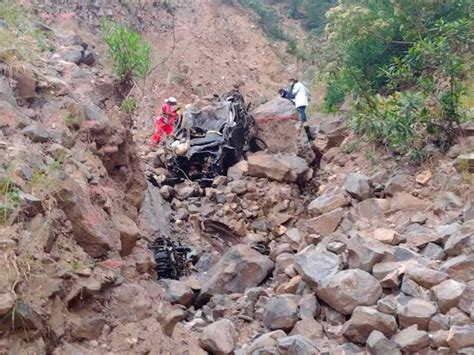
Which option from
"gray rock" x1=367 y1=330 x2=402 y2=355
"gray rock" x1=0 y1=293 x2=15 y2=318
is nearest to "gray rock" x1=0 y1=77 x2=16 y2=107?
"gray rock" x1=0 y1=293 x2=15 y2=318

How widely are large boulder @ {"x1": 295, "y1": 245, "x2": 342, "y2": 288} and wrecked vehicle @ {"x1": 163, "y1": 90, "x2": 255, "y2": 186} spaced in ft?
11.0

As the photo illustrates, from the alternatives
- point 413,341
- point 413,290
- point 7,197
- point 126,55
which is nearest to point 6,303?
→ point 7,197

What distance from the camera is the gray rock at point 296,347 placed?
401 centimetres

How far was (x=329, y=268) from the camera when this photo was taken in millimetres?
5105

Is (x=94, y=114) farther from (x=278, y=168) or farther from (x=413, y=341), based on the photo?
(x=278, y=168)

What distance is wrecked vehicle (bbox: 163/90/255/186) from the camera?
341 inches

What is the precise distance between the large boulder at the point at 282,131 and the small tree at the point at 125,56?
3681mm

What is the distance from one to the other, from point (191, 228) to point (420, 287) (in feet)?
11.0

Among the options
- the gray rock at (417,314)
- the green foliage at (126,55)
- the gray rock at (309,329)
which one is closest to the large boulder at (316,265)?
the gray rock at (309,329)

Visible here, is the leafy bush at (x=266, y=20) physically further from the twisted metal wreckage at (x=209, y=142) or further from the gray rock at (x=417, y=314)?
the gray rock at (x=417, y=314)

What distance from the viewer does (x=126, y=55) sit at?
5656 millimetres

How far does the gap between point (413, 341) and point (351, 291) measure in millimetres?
721

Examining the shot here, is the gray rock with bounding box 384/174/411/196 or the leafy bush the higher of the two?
the gray rock with bounding box 384/174/411/196

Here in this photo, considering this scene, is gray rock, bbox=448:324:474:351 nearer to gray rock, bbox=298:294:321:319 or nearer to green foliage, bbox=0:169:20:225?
gray rock, bbox=298:294:321:319
